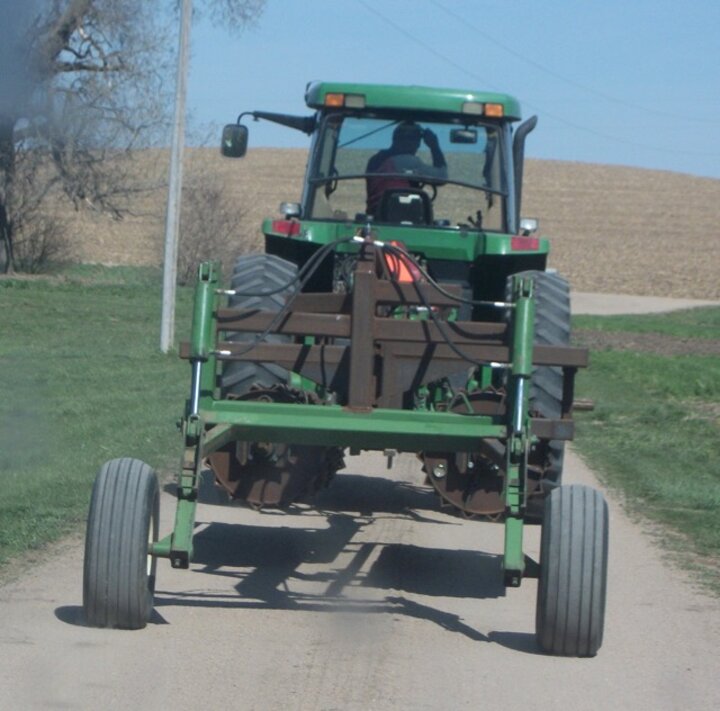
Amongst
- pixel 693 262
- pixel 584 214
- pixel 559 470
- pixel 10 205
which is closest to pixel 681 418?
pixel 559 470

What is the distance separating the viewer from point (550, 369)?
7723 mm

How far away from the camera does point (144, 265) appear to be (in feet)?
123

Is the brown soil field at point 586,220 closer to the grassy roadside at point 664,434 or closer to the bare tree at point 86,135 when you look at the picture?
the bare tree at point 86,135

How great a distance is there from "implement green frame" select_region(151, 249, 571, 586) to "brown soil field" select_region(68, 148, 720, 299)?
2507 centimetres

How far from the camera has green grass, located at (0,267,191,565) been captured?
27.0 feet

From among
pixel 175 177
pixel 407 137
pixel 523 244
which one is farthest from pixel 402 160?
pixel 175 177

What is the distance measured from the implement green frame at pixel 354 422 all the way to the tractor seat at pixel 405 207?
2.66 meters

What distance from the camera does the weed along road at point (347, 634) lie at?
16.2 feet

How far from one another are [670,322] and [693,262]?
61.0 feet

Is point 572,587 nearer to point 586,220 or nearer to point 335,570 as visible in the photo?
point 335,570

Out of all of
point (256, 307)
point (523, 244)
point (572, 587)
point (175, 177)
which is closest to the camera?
point (572, 587)

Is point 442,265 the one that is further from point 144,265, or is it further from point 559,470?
point 144,265

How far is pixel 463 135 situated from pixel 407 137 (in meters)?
0.38

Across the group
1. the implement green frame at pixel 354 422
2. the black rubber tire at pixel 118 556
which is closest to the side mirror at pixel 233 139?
the implement green frame at pixel 354 422
